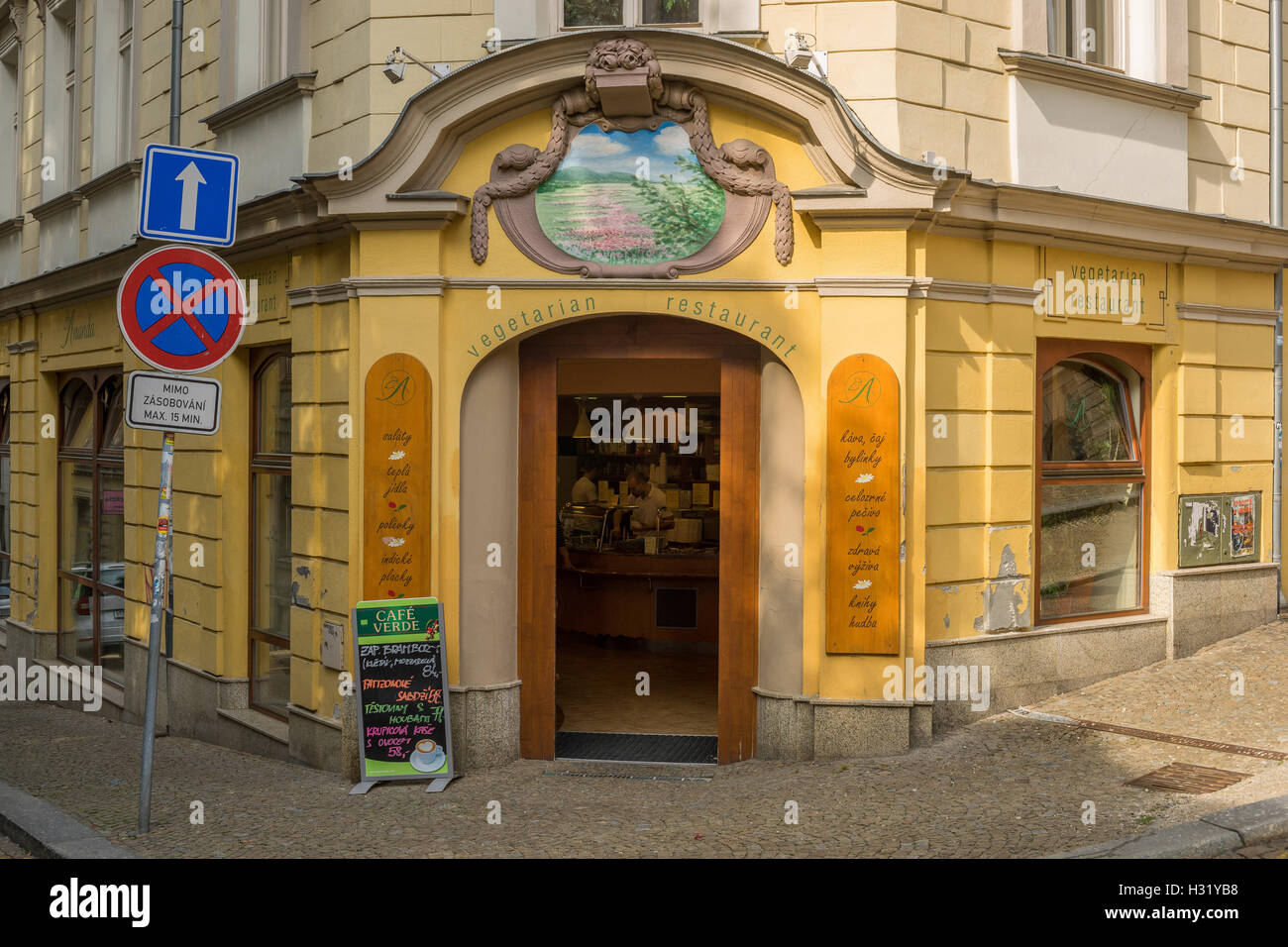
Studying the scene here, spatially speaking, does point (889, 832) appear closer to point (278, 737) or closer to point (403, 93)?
point (278, 737)

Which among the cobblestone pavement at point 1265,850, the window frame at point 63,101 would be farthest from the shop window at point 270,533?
the cobblestone pavement at point 1265,850

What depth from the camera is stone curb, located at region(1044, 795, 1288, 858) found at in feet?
18.7

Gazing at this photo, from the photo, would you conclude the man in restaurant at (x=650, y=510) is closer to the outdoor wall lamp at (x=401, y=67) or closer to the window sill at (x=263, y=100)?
the window sill at (x=263, y=100)

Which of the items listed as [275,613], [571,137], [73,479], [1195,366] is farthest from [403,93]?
[73,479]

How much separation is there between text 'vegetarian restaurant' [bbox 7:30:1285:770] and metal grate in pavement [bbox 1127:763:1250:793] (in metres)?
1.53

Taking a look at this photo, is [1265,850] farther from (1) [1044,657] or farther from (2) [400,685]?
(2) [400,685]

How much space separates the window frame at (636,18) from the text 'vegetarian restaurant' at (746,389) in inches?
23.1

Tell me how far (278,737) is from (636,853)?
4.35m

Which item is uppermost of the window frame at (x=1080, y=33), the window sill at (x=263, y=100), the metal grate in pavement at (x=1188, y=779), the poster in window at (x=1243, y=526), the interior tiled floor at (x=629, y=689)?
the window frame at (x=1080, y=33)

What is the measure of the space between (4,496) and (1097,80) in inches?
594

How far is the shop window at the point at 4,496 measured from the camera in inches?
645

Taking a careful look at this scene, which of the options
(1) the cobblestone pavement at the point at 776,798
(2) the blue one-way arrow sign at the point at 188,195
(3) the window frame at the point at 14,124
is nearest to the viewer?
(1) the cobblestone pavement at the point at 776,798

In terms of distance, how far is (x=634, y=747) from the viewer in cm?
876

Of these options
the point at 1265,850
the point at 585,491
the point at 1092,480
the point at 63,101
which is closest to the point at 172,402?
the point at 1265,850
